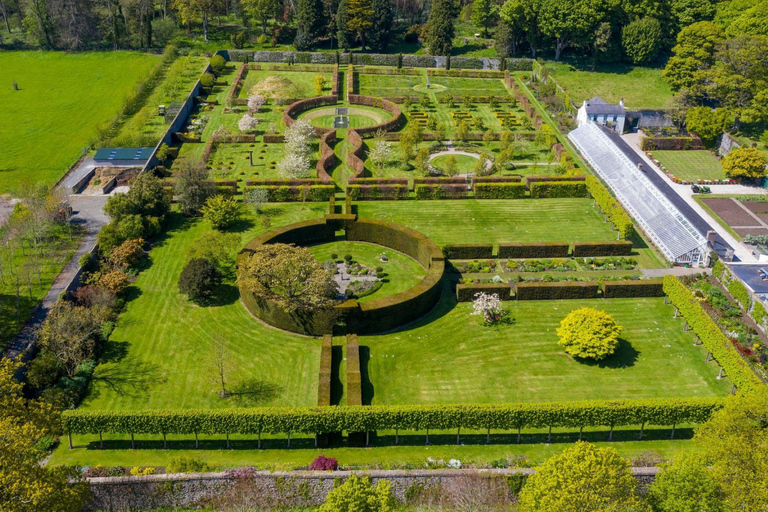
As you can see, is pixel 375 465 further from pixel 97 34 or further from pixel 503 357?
pixel 97 34

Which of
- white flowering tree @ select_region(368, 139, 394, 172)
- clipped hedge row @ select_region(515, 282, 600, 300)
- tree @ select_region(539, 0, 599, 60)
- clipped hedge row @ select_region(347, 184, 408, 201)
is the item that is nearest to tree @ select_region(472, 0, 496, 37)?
tree @ select_region(539, 0, 599, 60)

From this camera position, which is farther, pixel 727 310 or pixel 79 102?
pixel 79 102

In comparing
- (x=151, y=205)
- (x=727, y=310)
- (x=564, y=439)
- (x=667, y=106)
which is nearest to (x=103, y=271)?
(x=151, y=205)

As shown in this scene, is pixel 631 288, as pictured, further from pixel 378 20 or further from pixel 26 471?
pixel 378 20

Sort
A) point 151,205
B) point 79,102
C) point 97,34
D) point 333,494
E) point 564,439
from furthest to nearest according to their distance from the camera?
point 97,34
point 79,102
point 151,205
point 564,439
point 333,494

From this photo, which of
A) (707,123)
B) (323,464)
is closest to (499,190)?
(707,123)

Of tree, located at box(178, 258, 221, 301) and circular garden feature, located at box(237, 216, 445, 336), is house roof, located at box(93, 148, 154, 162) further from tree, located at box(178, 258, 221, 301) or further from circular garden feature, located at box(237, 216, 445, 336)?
tree, located at box(178, 258, 221, 301)
